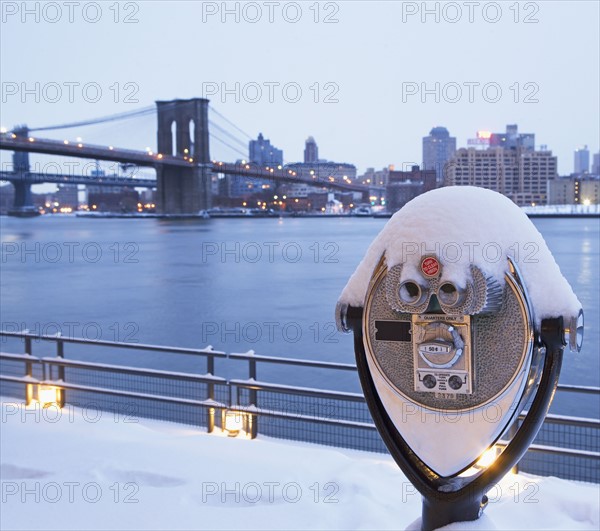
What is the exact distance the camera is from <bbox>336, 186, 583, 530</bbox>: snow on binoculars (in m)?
1.96

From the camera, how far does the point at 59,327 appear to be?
1794 cm

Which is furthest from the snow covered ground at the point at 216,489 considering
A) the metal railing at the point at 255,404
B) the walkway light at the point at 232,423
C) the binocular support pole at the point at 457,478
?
the binocular support pole at the point at 457,478

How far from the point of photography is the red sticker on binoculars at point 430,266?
77.0 inches

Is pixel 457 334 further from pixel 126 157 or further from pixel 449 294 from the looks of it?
pixel 126 157

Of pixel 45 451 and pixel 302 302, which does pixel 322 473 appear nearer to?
pixel 45 451

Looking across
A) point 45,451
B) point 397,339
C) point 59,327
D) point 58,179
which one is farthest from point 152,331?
point 58,179

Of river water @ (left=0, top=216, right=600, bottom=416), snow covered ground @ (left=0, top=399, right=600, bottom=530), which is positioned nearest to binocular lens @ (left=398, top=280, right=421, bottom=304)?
snow covered ground @ (left=0, top=399, right=600, bottom=530)

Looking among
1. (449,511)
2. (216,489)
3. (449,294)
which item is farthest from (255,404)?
(449,294)

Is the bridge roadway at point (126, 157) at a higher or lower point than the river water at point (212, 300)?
higher

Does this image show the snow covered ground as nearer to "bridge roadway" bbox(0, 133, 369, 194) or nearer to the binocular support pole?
the binocular support pole

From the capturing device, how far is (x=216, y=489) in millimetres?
3564

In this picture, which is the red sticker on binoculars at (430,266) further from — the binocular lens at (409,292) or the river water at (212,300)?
the river water at (212,300)

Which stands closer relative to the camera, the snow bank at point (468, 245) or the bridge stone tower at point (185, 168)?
the snow bank at point (468, 245)

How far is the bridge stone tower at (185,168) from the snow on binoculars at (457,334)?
56.1m
